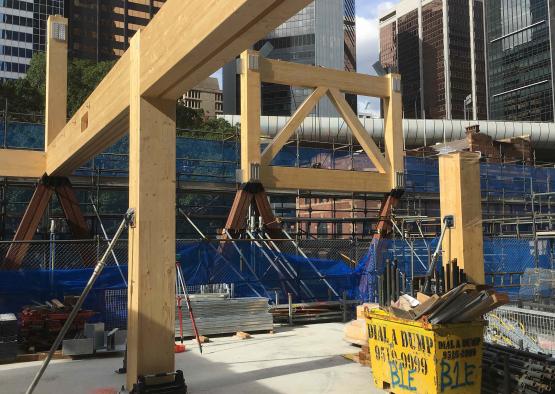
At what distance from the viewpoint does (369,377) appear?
8.39 metres

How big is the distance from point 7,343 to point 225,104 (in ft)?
303

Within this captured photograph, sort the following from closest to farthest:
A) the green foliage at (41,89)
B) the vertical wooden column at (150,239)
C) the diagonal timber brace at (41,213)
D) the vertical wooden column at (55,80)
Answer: the vertical wooden column at (150,239)
the vertical wooden column at (55,80)
the diagonal timber brace at (41,213)
the green foliage at (41,89)

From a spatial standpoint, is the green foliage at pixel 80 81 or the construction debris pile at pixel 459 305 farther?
the green foliage at pixel 80 81

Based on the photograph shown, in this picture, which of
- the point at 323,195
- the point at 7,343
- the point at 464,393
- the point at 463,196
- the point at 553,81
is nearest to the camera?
the point at 464,393

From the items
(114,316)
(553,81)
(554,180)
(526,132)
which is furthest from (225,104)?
(114,316)

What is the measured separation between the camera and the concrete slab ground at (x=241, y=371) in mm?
7879

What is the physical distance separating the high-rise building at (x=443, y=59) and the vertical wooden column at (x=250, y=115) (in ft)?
431

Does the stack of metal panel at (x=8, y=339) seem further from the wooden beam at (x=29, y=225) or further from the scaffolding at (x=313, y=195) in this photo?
the scaffolding at (x=313, y=195)

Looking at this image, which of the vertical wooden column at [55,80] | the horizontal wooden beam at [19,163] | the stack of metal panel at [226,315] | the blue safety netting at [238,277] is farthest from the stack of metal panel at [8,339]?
the vertical wooden column at [55,80]

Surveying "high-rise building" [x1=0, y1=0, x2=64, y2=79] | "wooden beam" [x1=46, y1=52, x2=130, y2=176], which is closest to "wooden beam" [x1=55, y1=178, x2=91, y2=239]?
"wooden beam" [x1=46, y1=52, x2=130, y2=176]

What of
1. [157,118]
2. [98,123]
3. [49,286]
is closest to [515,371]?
[157,118]

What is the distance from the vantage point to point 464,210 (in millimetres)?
8281

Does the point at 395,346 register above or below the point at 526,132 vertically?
below

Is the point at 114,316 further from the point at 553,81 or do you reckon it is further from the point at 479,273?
the point at 553,81
